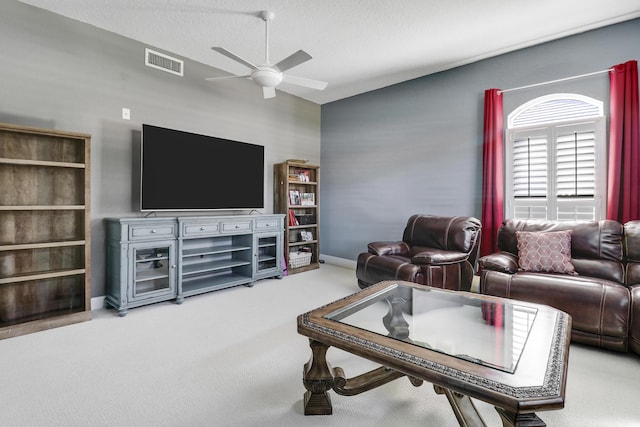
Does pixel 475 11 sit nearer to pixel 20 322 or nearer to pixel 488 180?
pixel 488 180

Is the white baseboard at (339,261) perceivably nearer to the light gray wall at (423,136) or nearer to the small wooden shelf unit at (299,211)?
the light gray wall at (423,136)

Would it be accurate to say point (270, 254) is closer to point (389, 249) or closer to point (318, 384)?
point (389, 249)

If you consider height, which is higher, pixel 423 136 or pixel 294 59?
pixel 294 59

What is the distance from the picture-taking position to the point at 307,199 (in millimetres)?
4953

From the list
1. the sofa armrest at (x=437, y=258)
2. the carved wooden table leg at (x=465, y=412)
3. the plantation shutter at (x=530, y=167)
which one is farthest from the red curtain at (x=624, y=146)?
the carved wooden table leg at (x=465, y=412)

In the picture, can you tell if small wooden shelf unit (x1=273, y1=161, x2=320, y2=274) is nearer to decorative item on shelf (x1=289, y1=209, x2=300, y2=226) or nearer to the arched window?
decorative item on shelf (x1=289, y1=209, x2=300, y2=226)

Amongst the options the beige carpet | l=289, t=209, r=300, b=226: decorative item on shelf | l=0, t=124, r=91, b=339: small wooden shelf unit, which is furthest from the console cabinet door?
l=0, t=124, r=91, b=339: small wooden shelf unit

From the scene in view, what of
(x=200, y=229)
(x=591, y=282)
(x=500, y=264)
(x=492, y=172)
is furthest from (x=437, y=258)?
(x=200, y=229)

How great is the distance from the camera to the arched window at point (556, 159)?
120 inches

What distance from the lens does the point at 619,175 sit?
2.84 meters

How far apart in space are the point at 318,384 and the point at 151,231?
7.70 feet

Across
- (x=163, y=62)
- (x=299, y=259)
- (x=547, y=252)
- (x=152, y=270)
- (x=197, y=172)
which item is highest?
(x=163, y=62)

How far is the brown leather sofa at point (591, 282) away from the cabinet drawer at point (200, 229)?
2.76 metres

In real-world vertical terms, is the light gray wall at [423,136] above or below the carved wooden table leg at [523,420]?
above
